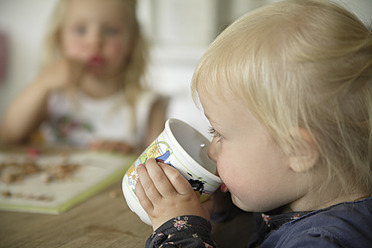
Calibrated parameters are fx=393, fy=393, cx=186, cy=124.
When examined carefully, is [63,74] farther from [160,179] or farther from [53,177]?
[160,179]

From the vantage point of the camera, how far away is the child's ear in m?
0.56

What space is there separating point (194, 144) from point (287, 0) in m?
0.30

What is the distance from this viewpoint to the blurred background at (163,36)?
271 cm

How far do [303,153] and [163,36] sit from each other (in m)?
2.51

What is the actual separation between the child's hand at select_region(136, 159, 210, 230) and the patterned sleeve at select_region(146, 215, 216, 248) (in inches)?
0.5

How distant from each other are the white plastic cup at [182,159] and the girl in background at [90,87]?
82 centimetres

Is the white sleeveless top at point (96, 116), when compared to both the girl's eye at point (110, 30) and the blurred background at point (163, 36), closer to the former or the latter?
the girl's eye at point (110, 30)

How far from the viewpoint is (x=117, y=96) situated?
1773 millimetres

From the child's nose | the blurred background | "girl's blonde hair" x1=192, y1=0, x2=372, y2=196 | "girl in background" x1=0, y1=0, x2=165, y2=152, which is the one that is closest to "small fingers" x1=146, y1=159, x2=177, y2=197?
"girl's blonde hair" x1=192, y1=0, x2=372, y2=196

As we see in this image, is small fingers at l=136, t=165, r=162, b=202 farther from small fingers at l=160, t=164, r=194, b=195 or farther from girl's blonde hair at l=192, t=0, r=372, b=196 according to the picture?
girl's blonde hair at l=192, t=0, r=372, b=196

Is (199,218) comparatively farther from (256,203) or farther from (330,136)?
(330,136)

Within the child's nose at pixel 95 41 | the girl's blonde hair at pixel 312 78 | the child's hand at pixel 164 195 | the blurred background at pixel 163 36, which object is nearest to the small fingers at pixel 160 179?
the child's hand at pixel 164 195

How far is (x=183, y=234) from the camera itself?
1.97 feet

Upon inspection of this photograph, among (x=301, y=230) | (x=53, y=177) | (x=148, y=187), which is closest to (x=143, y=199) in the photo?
(x=148, y=187)
